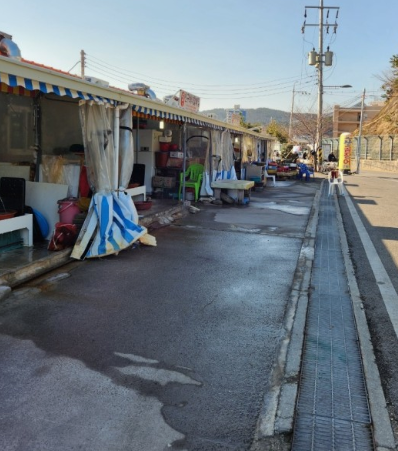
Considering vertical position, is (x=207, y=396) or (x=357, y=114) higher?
(x=357, y=114)

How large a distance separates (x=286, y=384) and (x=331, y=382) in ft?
1.34

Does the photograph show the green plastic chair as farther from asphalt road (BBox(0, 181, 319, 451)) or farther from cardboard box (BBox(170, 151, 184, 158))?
asphalt road (BBox(0, 181, 319, 451))

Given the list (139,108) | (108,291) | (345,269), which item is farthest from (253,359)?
(139,108)

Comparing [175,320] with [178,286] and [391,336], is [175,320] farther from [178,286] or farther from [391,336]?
[391,336]

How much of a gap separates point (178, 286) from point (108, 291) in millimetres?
942

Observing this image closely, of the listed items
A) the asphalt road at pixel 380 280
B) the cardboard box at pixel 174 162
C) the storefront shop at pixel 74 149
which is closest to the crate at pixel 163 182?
the cardboard box at pixel 174 162

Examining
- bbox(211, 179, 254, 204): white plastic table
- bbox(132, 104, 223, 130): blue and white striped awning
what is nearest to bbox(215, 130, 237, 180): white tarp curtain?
bbox(211, 179, 254, 204): white plastic table

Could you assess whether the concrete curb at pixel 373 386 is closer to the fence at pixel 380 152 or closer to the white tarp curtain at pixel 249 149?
the white tarp curtain at pixel 249 149

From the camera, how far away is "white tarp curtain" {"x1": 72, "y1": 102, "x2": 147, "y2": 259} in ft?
22.7

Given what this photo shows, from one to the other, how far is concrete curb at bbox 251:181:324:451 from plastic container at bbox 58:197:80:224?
12.8 ft

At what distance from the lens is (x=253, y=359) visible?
12.6 ft

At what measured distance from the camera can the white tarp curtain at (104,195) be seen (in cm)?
691

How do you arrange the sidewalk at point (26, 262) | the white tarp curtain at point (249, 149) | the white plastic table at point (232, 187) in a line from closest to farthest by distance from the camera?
the sidewalk at point (26, 262), the white plastic table at point (232, 187), the white tarp curtain at point (249, 149)

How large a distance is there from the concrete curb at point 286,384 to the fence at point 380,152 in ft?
134
